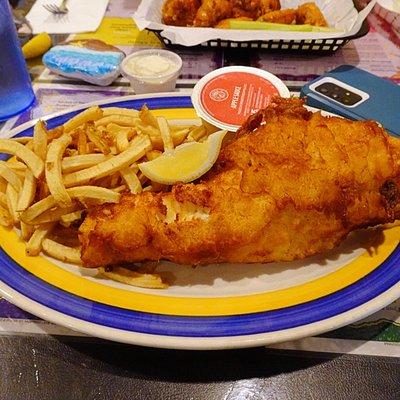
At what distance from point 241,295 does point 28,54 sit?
2.30m

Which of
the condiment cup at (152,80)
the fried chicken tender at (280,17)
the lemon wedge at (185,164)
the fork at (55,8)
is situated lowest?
the fork at (55,8)

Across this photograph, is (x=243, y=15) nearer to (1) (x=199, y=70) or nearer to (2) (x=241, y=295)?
(1) (x=199, y=70)

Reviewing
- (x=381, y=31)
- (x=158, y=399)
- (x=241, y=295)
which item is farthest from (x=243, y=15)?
(x=158, y=399)

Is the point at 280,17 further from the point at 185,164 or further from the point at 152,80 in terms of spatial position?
the point at 185,164

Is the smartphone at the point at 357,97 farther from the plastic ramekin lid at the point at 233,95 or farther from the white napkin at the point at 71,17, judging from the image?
the white napkin at the point at 71,17

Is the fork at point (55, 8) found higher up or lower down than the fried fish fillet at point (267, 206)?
lower down

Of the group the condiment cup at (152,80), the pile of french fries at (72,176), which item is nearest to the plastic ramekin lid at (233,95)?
the pile of french fries at (72,176)

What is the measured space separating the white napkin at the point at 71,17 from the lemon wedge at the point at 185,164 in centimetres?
205

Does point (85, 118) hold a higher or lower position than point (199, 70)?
higher

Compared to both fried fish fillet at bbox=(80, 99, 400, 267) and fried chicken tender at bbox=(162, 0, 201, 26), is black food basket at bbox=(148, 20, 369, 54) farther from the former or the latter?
fried fish fillet at bbox=(80, 99, 400, 267)

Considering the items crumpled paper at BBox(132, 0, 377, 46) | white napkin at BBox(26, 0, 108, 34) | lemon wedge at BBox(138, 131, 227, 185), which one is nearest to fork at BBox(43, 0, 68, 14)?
white napkin at BBox(26, 0, 108, 34)

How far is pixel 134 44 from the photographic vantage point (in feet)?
10.2

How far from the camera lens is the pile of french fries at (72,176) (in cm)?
156

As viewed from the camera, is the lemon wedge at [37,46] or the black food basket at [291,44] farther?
the lemon wedge at [37,46]
